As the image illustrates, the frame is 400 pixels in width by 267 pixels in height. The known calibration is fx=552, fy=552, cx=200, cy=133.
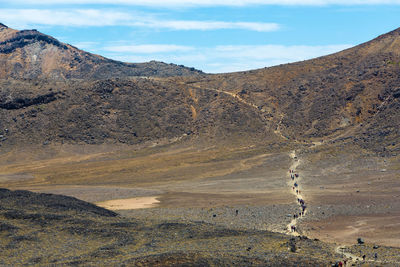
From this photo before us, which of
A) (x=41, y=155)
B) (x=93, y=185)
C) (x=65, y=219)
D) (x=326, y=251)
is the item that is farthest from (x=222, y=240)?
(x=41, y=155)

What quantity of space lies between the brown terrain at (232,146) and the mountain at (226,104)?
28 centimetres

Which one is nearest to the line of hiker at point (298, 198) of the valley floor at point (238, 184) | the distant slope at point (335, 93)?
the valley floor at point (238, 184)

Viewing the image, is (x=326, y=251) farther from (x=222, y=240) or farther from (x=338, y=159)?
(x=338, y=159)

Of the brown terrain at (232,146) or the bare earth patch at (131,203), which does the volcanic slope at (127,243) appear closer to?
the brown terrain at (232,146)

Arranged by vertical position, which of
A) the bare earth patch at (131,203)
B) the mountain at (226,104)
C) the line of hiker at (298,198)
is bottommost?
the bare earth patch at (131,203)

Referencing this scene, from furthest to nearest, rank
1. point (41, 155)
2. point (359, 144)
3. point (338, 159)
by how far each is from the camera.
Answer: point (41, 155)
point (359, 144)
point (338, 159)

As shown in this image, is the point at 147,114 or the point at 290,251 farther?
the point at 147,114

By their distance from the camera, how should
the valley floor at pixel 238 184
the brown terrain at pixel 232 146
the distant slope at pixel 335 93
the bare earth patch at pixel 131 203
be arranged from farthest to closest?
1. the distant slope at pixel 335 93
2. the bare earth patch at pixel 131 203
3. the brown terrain at pixel 232 146
4. the valley floor at pixel 238 184

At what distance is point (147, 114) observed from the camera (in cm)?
10800

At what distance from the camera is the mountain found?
9581 cm

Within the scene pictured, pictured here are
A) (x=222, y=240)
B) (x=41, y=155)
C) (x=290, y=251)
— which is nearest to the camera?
(x=290, y=251)

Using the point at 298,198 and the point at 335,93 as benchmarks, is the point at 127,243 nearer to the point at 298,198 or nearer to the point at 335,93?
the point at 298,198

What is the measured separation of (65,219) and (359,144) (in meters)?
52.2

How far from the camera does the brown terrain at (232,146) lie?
4472 centimetres
